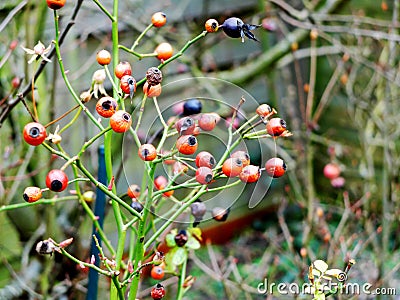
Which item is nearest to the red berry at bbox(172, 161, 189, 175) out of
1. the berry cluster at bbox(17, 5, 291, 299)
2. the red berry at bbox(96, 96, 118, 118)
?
the berry cluster at bbox(17, 5, 291, 299)

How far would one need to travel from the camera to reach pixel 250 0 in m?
3.25

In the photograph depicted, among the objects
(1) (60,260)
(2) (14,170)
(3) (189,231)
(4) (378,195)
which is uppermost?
(3) (189,231)

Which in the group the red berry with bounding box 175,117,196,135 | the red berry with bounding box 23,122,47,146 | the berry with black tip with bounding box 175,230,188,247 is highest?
the red berry with bounding box 23,122,47,146

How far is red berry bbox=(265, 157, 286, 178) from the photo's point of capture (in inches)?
24.1

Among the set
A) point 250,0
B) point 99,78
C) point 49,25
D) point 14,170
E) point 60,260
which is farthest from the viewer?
point 250,0

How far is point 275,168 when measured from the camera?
0.61 m

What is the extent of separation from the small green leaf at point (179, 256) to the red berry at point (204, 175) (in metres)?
0.25

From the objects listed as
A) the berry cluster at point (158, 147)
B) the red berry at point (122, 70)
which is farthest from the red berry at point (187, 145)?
the red berry at point (122, 70)

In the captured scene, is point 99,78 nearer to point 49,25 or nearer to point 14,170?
point 14,170

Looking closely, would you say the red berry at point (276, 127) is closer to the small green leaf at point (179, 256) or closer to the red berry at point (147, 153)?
the red berry at point (147, 153)

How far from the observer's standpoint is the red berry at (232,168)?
577mm

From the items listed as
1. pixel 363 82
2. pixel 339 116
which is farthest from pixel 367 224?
pixel 339 116

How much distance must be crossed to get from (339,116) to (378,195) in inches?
24.1

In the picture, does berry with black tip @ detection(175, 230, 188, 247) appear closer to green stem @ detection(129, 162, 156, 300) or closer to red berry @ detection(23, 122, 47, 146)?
green stem @ detection(129, 162, 156, 300)
